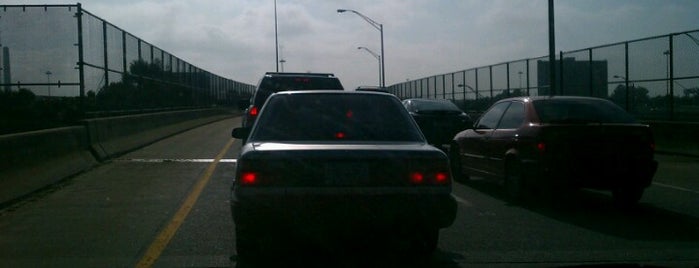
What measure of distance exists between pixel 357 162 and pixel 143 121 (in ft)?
59.5

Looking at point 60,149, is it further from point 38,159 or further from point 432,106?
point 432,106

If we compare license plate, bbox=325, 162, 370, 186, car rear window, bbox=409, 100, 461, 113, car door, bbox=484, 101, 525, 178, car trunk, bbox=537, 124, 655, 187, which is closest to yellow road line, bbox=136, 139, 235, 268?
license plate, bbox=325, 162, 370, 186

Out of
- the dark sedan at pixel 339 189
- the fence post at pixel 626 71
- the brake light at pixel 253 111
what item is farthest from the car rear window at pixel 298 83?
the dark sedan at pixel 339 189

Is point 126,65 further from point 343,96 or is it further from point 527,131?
point 343,96

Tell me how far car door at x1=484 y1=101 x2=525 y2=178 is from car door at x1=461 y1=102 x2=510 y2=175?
0.12 metres

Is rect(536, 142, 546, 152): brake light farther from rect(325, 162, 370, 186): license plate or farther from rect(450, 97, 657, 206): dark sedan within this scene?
rect(325, 162, 370, 186): license plate

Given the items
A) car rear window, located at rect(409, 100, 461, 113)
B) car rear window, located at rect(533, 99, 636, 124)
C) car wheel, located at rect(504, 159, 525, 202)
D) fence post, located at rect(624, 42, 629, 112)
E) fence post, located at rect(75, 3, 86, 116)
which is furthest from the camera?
fence post, located at rect(624, 42, 629, 112)

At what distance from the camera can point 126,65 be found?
83.4ft

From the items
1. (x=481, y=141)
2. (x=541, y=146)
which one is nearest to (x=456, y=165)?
(x=481, y=141)

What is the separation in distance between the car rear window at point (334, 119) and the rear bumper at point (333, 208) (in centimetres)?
86

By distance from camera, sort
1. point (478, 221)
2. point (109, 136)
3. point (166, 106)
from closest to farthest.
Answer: point (478, 221)
point (109, 136)
point (166, 106)

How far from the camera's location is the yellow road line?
8.20 meters

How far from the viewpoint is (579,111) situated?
11898 millimetres

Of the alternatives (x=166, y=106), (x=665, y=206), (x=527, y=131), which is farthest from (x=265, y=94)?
(x=166, y=106)
